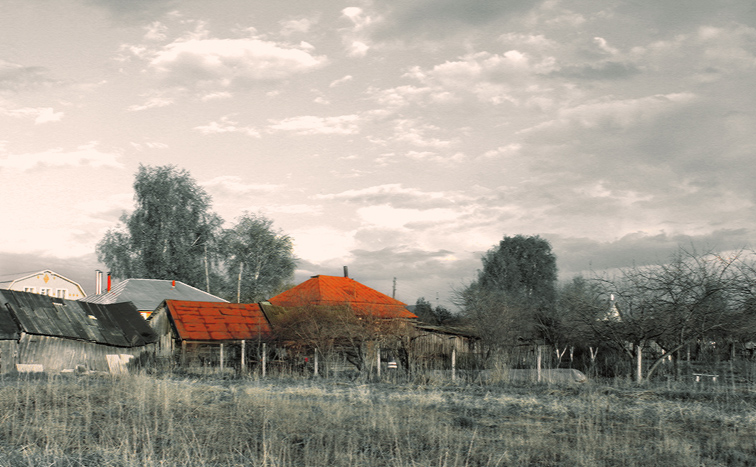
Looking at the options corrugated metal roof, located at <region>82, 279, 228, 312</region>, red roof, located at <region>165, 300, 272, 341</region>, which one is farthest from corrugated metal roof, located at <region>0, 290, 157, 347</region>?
corrugated metal roof, located at <region>82, 279, 228, 312</region>

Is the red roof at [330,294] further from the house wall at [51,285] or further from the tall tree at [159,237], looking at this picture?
the house wall at [51,285]

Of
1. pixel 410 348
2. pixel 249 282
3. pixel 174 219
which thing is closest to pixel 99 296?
pixel 174 219

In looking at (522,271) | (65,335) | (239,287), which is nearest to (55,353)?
(65,335)

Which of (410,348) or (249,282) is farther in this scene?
(249,282)

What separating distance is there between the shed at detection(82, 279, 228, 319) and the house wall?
84.7ft

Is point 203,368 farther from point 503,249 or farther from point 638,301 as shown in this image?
point 503,249

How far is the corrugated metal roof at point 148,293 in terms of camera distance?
142ft

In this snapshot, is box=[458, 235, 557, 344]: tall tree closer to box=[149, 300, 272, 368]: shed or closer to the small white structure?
box=[149, 300, 272, 368]: shed

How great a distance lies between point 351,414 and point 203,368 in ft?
52.1

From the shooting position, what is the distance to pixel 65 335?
2728 centimetres

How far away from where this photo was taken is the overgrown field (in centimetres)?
802

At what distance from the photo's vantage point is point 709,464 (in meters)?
7.94

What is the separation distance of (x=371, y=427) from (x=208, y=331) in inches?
820

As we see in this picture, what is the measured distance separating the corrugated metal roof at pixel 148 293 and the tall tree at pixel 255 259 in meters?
7.64
